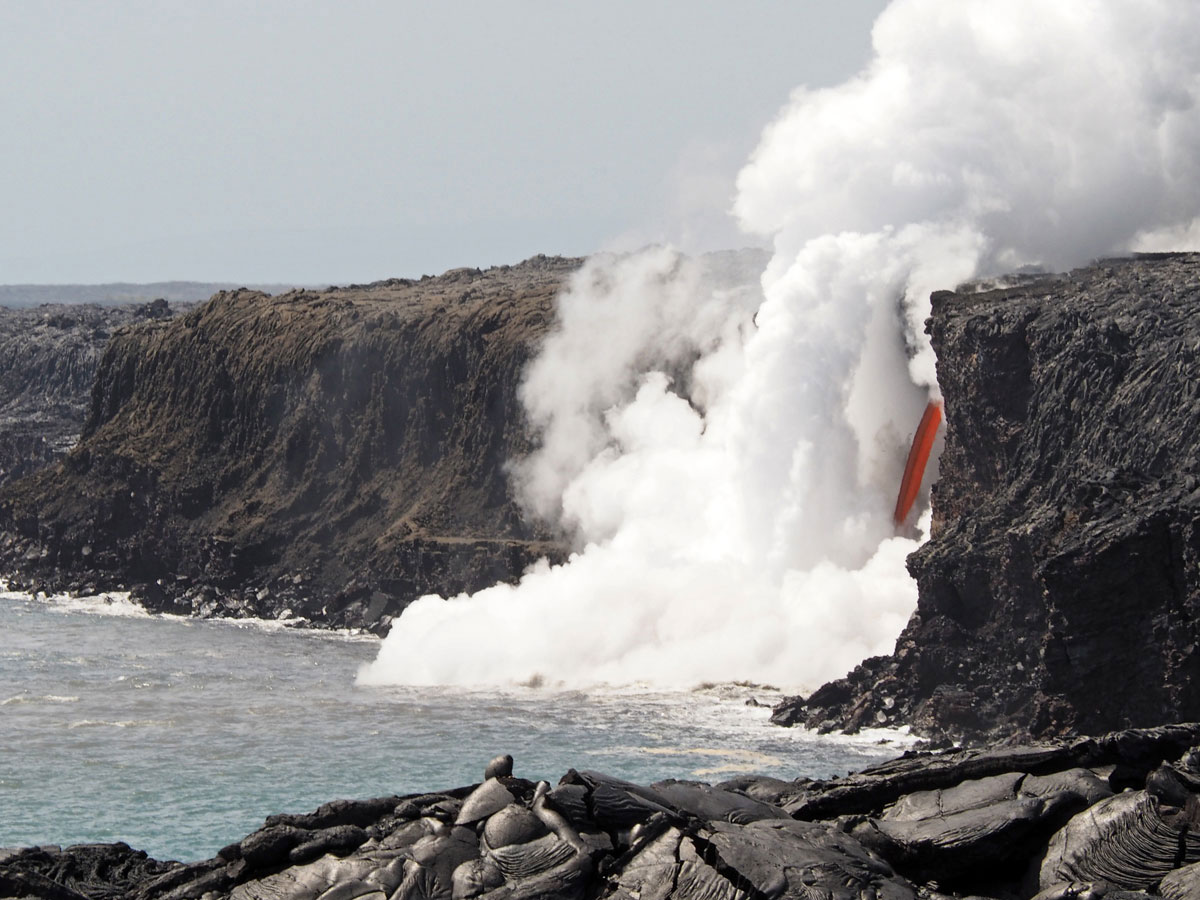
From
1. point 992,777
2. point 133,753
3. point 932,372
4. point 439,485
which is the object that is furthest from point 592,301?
point 992,777

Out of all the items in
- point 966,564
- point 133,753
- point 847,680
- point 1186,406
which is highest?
point 1186,406

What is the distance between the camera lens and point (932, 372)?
286 feet

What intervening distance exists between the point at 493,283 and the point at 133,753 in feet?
319

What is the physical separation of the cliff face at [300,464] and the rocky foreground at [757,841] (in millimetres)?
75589

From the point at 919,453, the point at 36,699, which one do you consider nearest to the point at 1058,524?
the point at 919,453

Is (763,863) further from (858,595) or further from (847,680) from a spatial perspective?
(858,595)

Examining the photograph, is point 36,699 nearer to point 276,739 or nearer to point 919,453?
point 276,739

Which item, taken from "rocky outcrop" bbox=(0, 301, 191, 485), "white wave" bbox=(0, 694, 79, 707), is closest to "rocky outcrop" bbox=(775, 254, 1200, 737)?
"white wave" bbox=(0, 694, 79, 707)

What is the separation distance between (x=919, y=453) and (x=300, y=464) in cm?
5205

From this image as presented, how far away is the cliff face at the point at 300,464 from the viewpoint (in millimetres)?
113688

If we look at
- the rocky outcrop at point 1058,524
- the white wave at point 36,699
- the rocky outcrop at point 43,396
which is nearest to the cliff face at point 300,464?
the rocky outcrop at point 43,396

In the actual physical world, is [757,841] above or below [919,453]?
below

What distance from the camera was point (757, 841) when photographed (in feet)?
93.5

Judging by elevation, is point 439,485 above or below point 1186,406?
below
